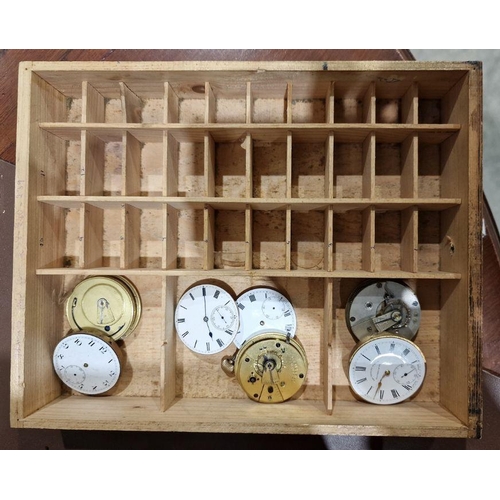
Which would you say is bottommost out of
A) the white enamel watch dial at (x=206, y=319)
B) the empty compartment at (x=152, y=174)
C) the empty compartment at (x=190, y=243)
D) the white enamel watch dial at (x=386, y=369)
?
the white enamel watch dial at (x=386, y=369)

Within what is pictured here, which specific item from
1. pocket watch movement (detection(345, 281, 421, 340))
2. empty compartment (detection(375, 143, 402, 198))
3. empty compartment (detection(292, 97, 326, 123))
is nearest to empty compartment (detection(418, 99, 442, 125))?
empty compartment (detection(375, 143, 402, 198))

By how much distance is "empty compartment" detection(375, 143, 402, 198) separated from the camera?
143 centimetres

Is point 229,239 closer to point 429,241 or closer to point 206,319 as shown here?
point 206,319

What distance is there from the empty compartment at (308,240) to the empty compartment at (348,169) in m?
0.11

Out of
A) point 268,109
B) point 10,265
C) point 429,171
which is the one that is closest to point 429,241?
point 429,171

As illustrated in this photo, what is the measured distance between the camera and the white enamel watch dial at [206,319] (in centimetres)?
137

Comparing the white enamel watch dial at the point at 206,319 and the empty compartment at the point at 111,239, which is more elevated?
the empty compartment at the point at 111,239

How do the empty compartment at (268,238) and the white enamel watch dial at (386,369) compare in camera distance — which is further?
the empty compartment at (268,238)

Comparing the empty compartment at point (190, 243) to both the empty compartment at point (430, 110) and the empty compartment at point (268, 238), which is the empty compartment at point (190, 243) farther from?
the empty compartment at point (430, 110)

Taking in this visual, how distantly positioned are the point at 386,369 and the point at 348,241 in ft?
1.47

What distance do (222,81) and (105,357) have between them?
1.01 m

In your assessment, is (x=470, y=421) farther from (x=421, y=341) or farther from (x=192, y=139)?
(x=192, y=139)

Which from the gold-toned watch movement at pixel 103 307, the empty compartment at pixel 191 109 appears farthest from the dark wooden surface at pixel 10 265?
the gold-toned watch movement at pixel 103 307

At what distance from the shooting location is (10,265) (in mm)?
1485
